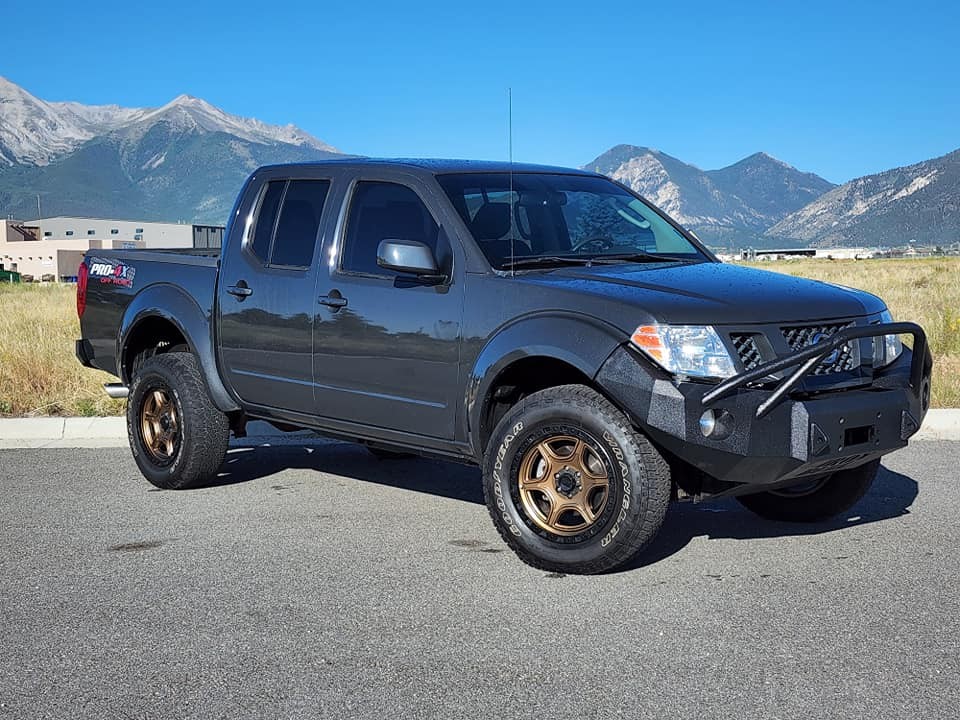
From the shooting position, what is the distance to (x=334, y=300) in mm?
6211

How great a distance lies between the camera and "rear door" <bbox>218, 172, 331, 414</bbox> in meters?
6.43

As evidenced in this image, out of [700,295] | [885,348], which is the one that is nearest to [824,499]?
[885,348]

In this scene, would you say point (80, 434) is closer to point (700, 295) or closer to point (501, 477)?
point (501, 477)

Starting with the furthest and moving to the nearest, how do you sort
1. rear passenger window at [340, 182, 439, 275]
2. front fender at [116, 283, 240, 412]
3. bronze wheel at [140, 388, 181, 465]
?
bronze wheel at [140, 388, 181, 465] < front fender at [116, 283, 240, 412] < rear passenger window at [340, 182, 439, 275]

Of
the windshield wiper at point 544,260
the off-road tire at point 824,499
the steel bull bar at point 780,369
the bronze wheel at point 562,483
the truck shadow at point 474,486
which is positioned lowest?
the truck shadow at point 474,486

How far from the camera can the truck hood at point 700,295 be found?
16.3 feet

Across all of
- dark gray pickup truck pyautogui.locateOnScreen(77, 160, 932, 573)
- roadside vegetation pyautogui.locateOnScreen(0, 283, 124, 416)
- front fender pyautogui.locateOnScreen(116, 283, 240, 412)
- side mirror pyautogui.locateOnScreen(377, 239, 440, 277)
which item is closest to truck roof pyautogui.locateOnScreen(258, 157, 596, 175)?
dark gray pickup truck pyautogui.locateOnScreen(77, 160, 932, 573)

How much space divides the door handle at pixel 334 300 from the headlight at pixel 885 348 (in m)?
2.65

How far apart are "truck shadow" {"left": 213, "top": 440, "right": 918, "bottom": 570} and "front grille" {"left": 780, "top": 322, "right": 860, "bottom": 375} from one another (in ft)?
3.75

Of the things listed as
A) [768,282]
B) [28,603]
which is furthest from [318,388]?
[768,282]

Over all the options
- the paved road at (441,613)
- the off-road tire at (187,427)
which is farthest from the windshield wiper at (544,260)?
the off-road tire at (187,427)

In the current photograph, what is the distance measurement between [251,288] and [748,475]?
10.3ft

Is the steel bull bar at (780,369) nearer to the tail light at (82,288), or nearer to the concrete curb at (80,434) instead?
the concrete curb at (80,434)

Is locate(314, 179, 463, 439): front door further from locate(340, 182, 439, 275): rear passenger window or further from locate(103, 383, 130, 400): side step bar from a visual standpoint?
locate(103, 383, 130, 400): side step bar
